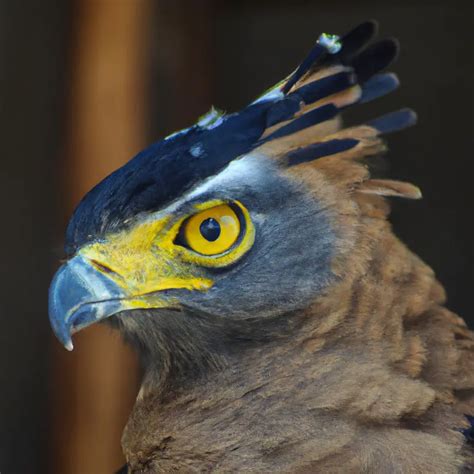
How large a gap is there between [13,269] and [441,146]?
1.78 m

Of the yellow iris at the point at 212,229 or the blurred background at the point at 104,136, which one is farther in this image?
the blurred background at the point at 104,136

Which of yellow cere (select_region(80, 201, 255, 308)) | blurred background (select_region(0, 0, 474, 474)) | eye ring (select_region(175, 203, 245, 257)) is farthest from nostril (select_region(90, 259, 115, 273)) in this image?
blurred background (select_region(0, 0, 474, 474))

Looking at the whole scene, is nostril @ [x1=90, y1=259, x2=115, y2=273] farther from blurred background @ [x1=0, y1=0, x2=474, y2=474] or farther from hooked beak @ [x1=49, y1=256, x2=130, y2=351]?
blurred background @ [x1=0, y1=0, x2=474, y2=474]

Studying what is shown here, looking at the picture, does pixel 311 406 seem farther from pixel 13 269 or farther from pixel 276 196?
pixel 13 269

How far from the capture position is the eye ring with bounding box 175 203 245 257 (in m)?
1.41

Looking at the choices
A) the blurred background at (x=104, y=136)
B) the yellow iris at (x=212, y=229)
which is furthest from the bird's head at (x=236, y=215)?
the blurred background at (x=104, y=136)

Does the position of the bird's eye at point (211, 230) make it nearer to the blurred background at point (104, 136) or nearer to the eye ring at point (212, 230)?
the eye ring at point (212, 230)

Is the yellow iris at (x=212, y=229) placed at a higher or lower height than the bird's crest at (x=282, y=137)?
lower

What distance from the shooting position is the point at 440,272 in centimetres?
340

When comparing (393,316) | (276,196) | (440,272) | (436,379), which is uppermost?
(276,196)

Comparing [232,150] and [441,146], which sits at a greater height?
[232,150]

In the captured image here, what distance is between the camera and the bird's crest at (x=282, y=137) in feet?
4.58

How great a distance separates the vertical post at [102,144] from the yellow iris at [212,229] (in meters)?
1.43

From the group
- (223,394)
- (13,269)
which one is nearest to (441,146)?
(13,269)
